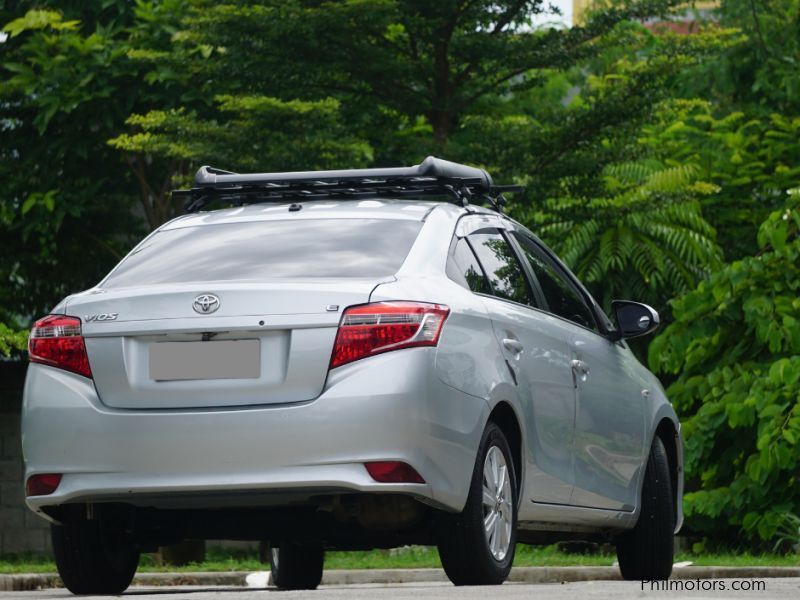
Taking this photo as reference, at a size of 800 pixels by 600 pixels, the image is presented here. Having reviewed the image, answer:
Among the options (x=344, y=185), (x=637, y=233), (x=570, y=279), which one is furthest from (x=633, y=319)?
(x=637, y=233)

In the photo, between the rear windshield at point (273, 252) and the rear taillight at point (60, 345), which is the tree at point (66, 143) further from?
the rear taillight at point (60, 345)

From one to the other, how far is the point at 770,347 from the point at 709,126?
7.63m

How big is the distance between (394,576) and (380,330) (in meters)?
5.87

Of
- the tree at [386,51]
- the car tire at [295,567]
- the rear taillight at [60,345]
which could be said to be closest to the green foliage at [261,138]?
the tree at [386,51]

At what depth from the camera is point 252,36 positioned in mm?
17859

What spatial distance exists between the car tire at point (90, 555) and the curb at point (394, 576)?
3.85 meters

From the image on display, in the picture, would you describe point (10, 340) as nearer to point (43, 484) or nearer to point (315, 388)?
point (43, 484)

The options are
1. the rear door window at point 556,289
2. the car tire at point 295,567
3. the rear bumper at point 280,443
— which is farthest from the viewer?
the car tire at point 295,567

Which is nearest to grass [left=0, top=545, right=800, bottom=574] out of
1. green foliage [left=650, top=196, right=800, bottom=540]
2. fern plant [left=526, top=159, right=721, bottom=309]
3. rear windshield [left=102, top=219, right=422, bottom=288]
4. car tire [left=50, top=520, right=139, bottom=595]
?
green foliage [left=650, top=196, right=800, bottom=540]

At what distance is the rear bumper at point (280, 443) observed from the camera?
20.3ft

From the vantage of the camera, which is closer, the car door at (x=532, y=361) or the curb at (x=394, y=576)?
the car door at (x=532, y=361)

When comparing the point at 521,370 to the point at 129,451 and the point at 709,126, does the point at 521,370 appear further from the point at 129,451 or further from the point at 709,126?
the point at 709,126

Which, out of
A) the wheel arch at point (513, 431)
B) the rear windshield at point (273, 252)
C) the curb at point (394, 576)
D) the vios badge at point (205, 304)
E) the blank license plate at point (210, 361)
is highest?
the rear windshield at point (273, 252)

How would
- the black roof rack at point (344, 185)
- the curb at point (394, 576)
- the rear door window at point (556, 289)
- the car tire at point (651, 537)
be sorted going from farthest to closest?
1. the curb at point (394, 576)
2. the car tire at point (651, 537)
3. the rear door window at point (556, 289)
4. the black roof rack at point (344, 185)
